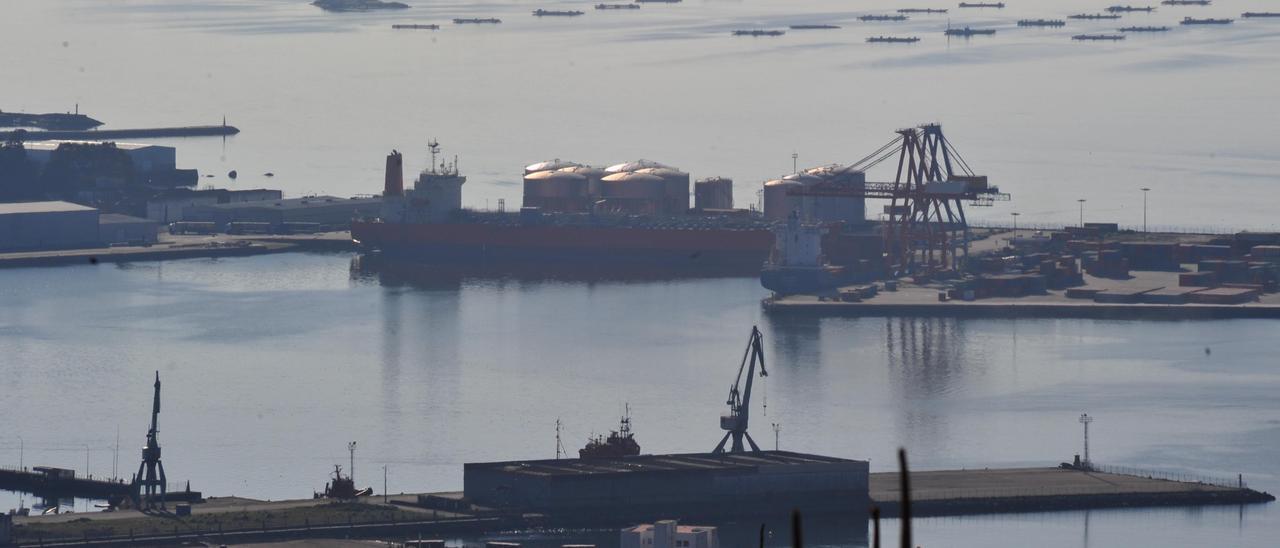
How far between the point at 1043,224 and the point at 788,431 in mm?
19223

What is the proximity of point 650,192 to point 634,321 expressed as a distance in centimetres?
920

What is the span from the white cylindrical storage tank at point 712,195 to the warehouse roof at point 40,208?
8462 millimetres

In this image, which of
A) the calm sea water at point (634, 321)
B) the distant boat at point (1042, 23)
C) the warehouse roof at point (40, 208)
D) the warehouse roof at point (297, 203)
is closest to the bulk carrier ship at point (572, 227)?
the calm sea water at point (634, 321)

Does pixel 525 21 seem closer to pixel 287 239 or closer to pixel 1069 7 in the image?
pixel 1069 7

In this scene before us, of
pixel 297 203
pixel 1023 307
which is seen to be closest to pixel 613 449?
pixel 1023 307

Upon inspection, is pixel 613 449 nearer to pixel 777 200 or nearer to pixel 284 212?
pixel 777 200

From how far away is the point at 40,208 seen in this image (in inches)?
1527

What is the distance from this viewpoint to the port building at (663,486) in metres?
18.1

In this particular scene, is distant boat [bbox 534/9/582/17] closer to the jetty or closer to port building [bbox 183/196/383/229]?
port building [bbox 183/196/383/229]

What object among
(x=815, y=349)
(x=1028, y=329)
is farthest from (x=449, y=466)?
(x=1028, y=329)

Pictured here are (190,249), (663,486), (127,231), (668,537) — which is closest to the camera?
(668,537)

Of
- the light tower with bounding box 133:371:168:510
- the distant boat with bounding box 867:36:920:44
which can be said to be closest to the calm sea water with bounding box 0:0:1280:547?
the light tower with bounding box 133:371:168:510

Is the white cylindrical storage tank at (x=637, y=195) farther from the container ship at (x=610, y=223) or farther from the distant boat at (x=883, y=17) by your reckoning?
the distant boat at (x=883, y=17)

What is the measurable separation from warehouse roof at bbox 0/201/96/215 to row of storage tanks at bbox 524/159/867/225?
21.2 ft
